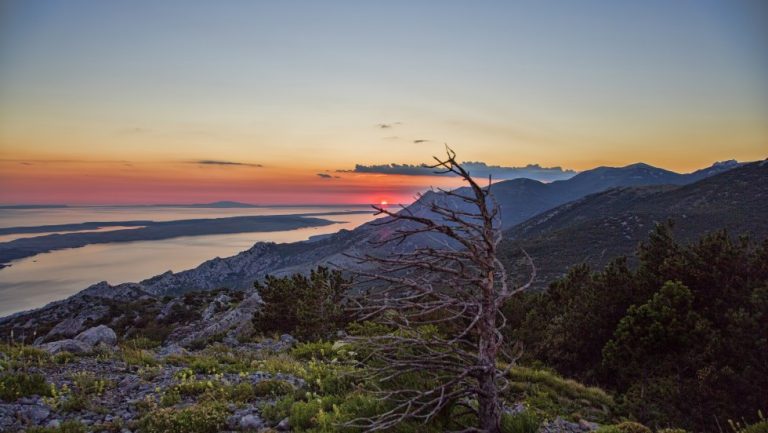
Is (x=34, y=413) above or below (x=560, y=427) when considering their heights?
above

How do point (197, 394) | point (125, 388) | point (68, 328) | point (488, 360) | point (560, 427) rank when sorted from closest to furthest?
point (488, 360), point (560, 427), point (197, 394), point (125, 388), point (68, 328)

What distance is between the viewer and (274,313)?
21.3 m

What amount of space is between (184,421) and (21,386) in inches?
171

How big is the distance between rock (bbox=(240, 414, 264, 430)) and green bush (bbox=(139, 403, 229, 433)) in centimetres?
36

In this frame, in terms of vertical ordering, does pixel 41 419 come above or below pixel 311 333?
above

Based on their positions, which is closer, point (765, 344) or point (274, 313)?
point (765, 344)

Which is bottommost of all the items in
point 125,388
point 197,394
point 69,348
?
point 69,348

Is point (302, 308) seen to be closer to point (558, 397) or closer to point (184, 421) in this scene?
point (558, 397)

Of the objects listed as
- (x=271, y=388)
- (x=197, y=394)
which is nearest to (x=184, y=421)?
(x=197, y=394)

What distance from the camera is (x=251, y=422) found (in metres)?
7.33

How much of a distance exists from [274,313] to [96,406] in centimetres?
1351

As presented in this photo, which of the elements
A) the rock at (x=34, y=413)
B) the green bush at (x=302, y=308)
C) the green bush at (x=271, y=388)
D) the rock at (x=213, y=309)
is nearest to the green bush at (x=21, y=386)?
the rock at (x=34, y=413)

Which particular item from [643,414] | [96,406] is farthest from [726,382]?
[96,406]

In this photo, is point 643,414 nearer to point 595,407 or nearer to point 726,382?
point 595,407
